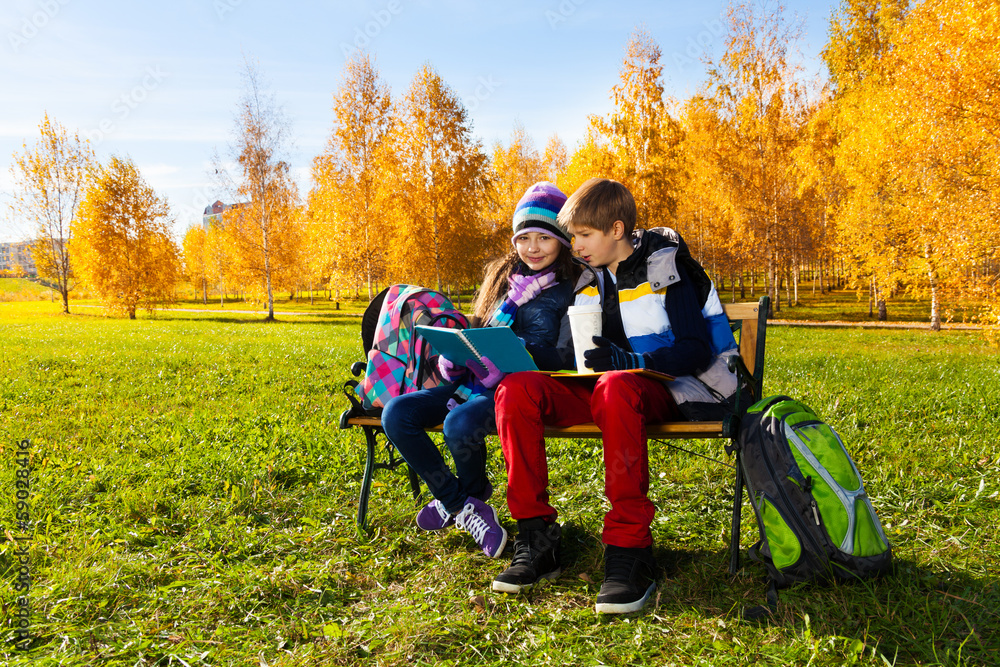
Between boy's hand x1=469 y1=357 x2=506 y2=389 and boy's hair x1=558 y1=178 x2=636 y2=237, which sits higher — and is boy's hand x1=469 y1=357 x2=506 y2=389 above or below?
below

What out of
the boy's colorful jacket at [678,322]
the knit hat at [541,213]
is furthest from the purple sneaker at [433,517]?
the knit hat at [541,213]

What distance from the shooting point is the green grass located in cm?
212

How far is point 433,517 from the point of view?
3115 mm

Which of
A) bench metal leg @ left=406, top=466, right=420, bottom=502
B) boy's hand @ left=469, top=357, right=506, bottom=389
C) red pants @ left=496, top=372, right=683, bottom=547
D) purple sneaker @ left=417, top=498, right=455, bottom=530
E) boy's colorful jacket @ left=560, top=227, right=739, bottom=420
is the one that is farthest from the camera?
bench metal leg @ left=406, top=466, right=420, bottom=502

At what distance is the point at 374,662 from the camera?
6.82 feet

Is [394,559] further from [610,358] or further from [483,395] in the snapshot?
[610,358]

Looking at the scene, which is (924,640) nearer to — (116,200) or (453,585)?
(453,585)

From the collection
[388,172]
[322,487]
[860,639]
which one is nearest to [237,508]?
[322,487]

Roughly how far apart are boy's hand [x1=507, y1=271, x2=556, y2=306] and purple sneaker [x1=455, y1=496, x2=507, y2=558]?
107cm

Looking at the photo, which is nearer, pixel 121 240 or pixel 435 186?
pixel 435 186

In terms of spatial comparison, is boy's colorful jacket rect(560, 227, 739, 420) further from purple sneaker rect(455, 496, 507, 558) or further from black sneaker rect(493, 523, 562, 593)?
purple sneaker rect(455, 496, 507, 558)

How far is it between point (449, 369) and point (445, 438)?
15.1 inches

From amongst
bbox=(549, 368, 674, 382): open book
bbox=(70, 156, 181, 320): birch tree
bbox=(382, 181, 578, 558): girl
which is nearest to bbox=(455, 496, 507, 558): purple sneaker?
bbox=(382, 181, 578, 558): girl

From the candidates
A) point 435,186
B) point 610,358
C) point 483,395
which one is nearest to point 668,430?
point 610,358
